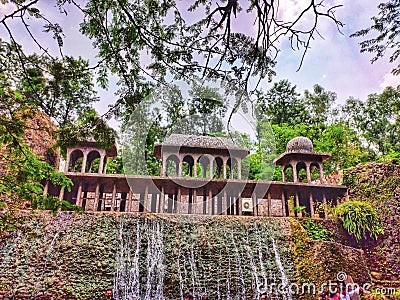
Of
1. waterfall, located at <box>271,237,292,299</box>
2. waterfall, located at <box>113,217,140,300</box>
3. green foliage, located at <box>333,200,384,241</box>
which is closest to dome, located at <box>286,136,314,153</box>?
green foliage, located at <box>333,200,384,241</box>

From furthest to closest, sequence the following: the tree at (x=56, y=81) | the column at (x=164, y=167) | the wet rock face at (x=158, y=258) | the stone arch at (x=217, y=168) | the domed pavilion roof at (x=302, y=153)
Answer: the stone arch at (x=217, y=168) < the domed pavilion roof at (x=302, y=153) < the column at (x=164, y=167) < the wet rock face at (x=158, y=258) < the tree at (x=56, y=81)

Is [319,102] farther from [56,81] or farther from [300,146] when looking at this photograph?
[56,81]

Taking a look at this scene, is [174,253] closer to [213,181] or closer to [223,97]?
[213,181]

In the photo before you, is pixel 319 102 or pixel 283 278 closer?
pixel 283 278

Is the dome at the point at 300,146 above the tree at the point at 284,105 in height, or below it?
below

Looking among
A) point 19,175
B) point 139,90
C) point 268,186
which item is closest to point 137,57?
point 139,90

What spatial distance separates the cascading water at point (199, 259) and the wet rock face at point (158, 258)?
2 cm

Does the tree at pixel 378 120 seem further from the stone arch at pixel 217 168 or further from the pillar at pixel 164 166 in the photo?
the pillar at pixel 164 166

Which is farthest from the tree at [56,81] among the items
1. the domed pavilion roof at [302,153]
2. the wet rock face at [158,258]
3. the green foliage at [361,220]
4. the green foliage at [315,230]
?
the domed pavilion roof at [302,153]

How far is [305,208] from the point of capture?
11180 millimetres

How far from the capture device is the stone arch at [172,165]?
11422mm

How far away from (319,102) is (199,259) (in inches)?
644

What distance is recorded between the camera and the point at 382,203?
33.1ft

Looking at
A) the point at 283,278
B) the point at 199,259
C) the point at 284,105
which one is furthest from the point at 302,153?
the point at 284,105
